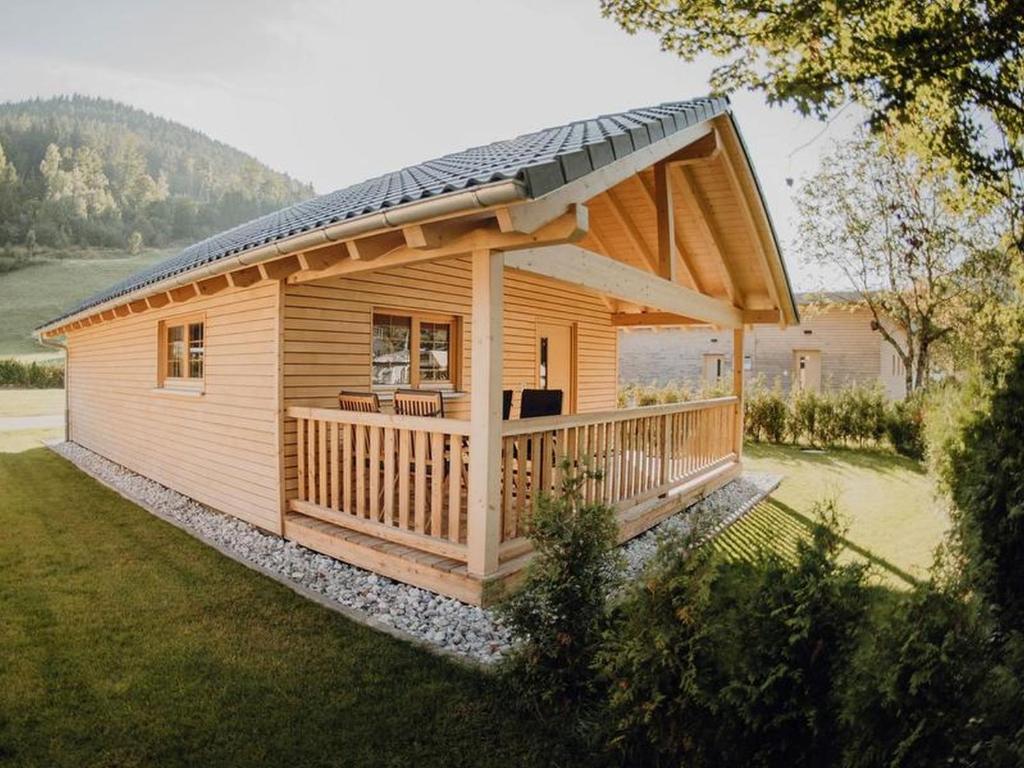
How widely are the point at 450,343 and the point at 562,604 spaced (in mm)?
5915

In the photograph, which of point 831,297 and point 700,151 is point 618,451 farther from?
point 831,297

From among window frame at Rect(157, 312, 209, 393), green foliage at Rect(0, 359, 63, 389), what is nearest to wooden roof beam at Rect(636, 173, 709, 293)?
window frame at Rect(157, 312, 209, 393)

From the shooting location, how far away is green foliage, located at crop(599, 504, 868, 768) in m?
2.15

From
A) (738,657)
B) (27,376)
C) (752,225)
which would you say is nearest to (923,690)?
(738,657)

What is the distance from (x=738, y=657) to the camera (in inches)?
89.0

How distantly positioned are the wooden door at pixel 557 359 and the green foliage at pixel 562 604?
7232 millimetres

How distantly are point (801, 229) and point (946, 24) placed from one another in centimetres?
1553

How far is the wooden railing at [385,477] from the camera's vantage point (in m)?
4.88

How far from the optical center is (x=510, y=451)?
15.7ft

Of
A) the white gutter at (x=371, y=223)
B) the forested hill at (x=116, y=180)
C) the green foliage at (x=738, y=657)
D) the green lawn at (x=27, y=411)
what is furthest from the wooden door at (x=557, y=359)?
the forested hill at (x=116, y=180)

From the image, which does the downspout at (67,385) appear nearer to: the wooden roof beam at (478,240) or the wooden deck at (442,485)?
the wooden deck at (442,485)

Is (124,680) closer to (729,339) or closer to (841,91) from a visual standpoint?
(841,91)

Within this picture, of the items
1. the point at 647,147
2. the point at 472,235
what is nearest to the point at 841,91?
the point at 647,147

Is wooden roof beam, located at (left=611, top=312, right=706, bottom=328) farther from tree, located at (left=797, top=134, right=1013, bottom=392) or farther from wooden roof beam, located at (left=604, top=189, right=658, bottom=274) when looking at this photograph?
tree, located at (left=797, top=134, right=1013, bottom=392)
